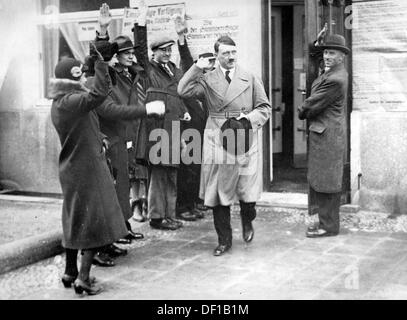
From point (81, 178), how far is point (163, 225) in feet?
8.33

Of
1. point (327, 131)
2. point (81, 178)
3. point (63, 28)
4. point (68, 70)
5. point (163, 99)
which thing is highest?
point (63, 28)

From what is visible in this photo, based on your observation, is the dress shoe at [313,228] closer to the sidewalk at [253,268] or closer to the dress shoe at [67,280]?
the sidewalk at [253,268]

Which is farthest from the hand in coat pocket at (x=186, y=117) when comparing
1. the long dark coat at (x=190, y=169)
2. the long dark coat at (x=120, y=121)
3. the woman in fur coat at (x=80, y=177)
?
the woman in fur coat at (x=80, y=177)

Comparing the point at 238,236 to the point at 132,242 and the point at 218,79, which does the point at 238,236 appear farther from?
the point at 218,79

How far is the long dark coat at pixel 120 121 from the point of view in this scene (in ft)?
19.2

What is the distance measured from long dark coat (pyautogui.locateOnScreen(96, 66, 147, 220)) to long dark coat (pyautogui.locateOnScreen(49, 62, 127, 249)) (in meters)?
0.64

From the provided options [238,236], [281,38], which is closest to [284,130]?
[281,38]

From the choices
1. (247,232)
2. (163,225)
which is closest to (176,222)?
(163,225)

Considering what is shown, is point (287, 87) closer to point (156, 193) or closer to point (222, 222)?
point (156, 193)

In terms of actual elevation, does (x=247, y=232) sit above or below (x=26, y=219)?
above

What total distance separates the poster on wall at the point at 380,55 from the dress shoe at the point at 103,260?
373cm

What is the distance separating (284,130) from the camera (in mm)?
11281

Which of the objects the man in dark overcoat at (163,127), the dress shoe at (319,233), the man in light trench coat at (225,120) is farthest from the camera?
the man in dark overcoat at (163,127)

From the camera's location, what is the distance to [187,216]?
8070 millimetres
